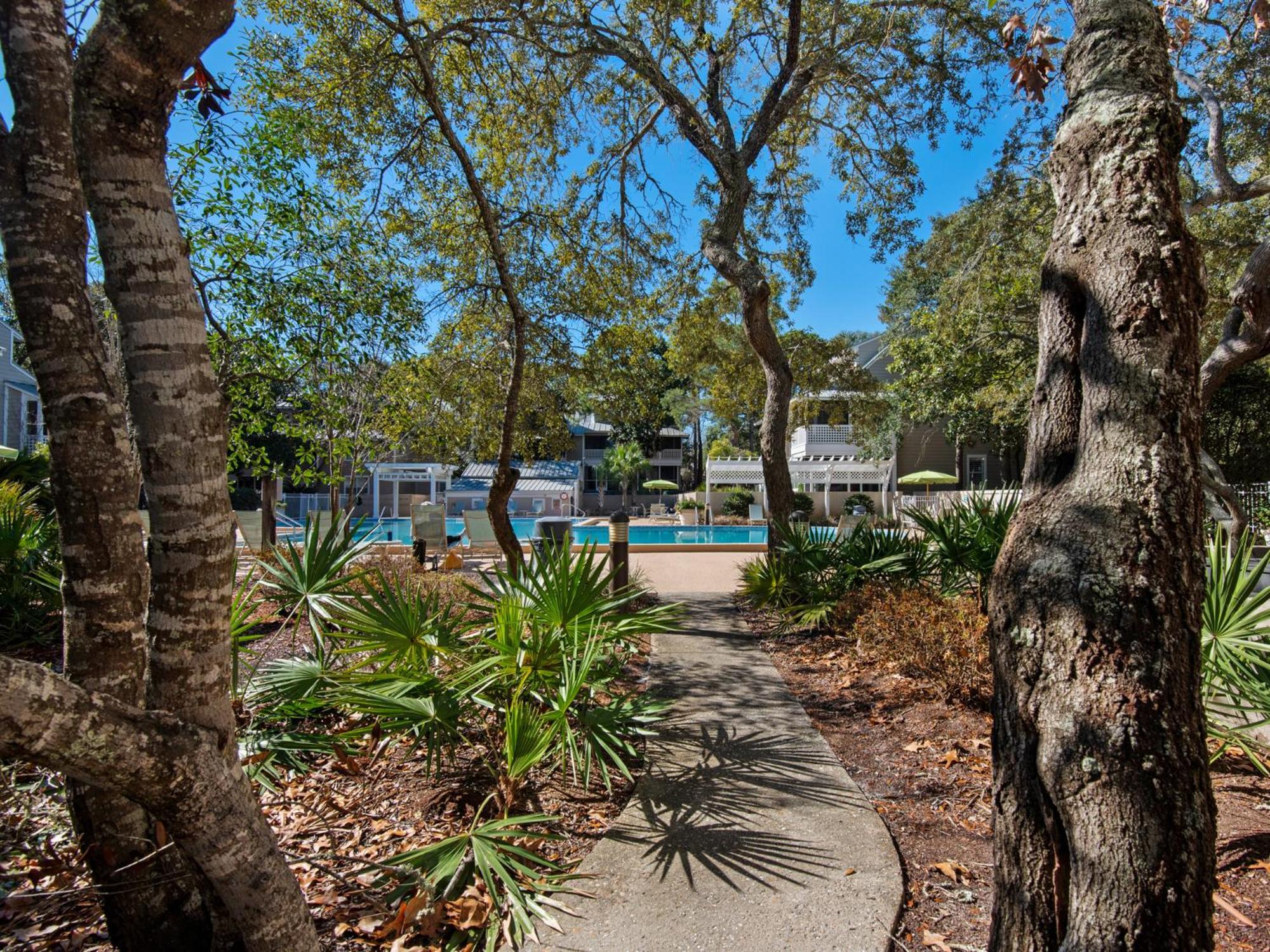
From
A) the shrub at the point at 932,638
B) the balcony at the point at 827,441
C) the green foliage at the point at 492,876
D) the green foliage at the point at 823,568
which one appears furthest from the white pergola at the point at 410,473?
the green foliage at the point at 492,876

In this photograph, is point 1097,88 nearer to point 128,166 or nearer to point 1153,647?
point 1153,647

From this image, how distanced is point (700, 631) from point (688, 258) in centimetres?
747

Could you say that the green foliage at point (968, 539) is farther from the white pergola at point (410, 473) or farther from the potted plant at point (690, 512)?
the white pergola at point (410, 473)

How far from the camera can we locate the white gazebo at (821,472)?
3061 centimetres

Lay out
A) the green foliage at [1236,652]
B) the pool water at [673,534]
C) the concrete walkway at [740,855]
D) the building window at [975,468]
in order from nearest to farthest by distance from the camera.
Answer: the concrete walkway at [740,855] → the green foliage at [1236,652] → the pool water at [673,534] → the building window at [975,468]

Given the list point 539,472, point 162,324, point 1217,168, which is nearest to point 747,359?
point 1217,168

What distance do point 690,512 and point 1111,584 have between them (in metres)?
29.3

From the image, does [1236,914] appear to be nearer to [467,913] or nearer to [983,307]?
[467,913]

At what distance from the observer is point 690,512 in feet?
102

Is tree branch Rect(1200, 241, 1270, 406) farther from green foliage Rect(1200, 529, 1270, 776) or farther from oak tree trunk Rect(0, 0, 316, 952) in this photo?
oak tree trunk Rect(0, 0, 316, 952)

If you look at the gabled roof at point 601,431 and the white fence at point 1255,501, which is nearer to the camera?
the white fence at point 1255,501

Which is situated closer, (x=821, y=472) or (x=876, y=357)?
(x=876, y=357)

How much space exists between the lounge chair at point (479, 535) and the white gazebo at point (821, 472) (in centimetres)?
1636

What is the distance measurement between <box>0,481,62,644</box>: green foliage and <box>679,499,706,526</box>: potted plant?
24516mm
